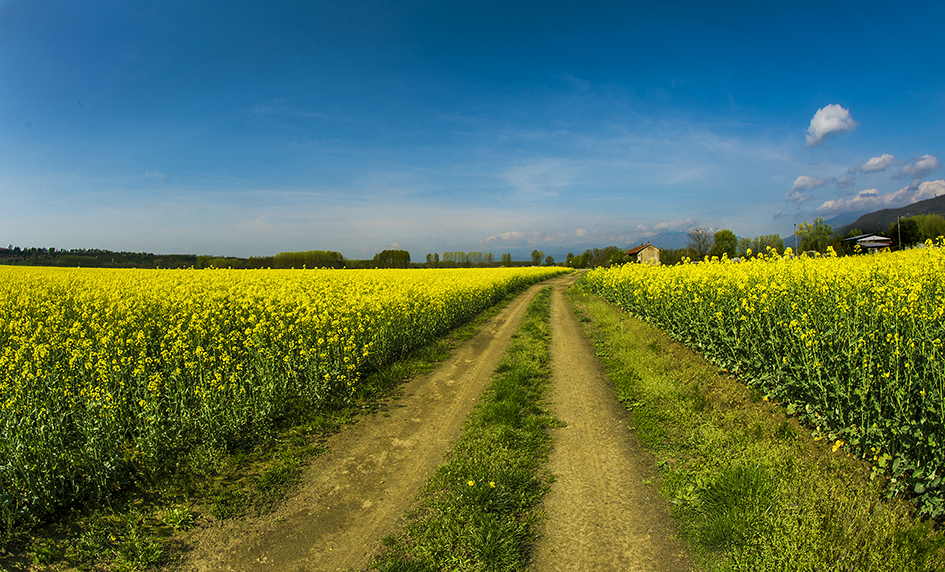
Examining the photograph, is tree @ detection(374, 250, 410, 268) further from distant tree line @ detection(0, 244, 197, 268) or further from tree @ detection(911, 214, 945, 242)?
tree @ detection(911, 214, 945, 242)

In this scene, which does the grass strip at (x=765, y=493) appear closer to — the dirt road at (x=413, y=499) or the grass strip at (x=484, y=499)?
the dirt road at (x=413, y=499)

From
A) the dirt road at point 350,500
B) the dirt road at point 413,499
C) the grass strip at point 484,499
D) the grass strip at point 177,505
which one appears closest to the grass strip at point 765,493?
the dirt road at point 413,499

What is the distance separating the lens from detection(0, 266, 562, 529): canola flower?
161 inches

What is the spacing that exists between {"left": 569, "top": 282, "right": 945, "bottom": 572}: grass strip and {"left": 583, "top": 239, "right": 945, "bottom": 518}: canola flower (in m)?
0.29

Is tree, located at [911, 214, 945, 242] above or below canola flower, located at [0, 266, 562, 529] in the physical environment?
above

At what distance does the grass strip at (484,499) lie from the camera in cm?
338

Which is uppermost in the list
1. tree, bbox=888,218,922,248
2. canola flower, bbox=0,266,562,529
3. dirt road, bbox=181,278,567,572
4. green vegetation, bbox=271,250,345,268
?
tree, bbox=888,218,922,248

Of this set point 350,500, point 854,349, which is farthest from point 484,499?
point 854,349

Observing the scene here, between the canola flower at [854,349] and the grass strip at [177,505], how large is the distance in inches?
255

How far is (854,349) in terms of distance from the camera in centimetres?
448

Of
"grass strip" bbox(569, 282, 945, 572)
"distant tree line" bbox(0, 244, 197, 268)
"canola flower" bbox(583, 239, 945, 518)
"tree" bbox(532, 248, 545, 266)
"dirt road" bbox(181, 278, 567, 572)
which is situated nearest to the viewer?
"grass strip" bbox(569, 282, 945, 572)

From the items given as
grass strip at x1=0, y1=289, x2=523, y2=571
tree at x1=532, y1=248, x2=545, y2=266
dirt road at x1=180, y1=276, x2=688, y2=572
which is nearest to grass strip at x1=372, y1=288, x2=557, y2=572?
dirt road at x1=180, y1=276, x2=688, y2=572

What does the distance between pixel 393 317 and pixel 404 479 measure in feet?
22.3

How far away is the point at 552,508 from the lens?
4.07 m
